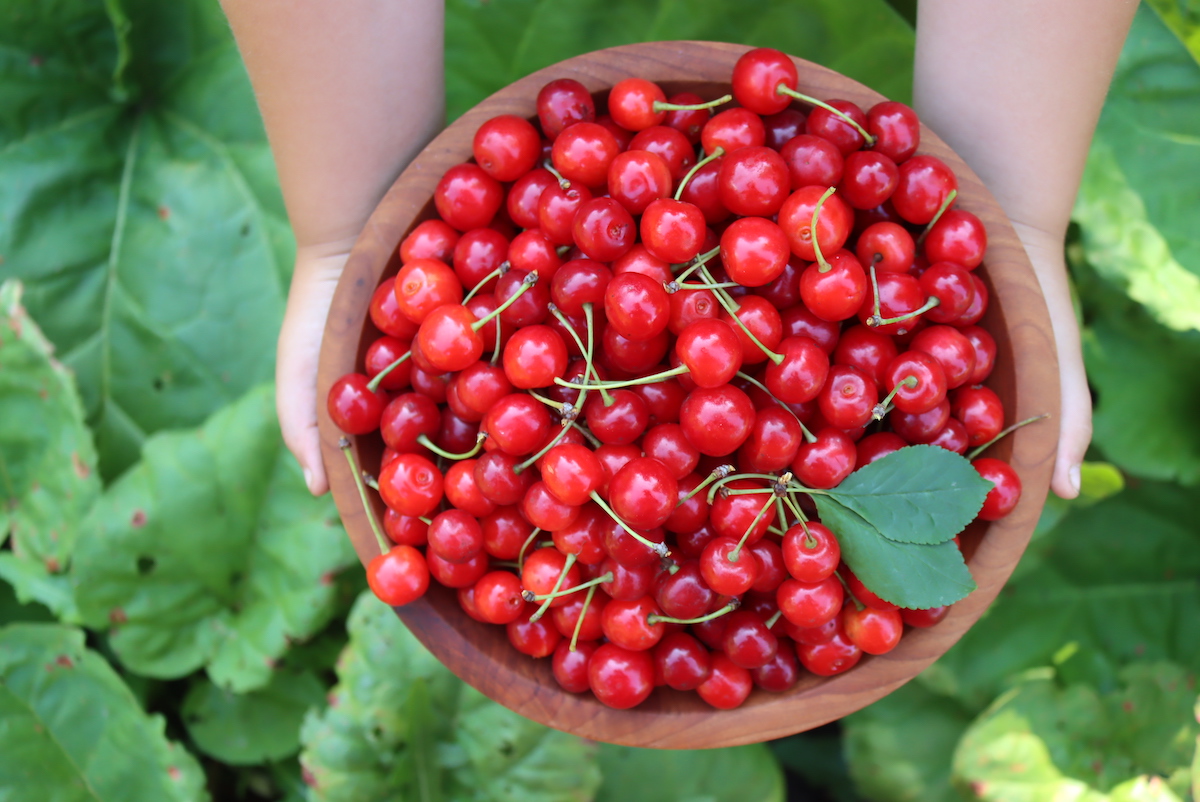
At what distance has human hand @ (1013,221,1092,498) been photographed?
0.95 meters

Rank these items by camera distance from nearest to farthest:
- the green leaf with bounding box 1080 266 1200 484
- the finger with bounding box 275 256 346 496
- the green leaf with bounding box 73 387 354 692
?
the finger with bounding box 275 256 346 496, the green leaf with bounding box 73 387 354 692, the green leaf with bounding box 1080 266 1200 484

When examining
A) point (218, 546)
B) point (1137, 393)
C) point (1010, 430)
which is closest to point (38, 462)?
point (218, 546)

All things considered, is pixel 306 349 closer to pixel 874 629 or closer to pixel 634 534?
pixel 634 534

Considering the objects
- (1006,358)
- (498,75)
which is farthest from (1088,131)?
(498,75)

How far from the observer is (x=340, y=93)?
970mm

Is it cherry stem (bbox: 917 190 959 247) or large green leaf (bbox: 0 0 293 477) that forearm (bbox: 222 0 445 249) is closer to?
large green leaf (bbox: 0 0 293 477)

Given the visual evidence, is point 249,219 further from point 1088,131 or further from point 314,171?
point 1088,131

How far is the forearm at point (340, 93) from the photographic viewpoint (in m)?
0.93

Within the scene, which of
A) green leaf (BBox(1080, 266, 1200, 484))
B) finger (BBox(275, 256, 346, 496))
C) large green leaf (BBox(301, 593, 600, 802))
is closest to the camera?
finger (BBox(275, 256, 346, 496))

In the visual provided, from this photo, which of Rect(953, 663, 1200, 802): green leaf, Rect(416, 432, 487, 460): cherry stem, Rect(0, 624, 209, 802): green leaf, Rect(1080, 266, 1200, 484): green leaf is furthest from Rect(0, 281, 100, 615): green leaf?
Rect(1080, 266, 1200, 484): green leaf

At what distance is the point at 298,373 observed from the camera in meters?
1.06

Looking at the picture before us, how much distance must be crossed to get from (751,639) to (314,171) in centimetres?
75

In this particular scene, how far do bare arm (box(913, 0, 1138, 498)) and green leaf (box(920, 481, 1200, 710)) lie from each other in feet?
2.18

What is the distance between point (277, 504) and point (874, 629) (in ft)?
3.00
